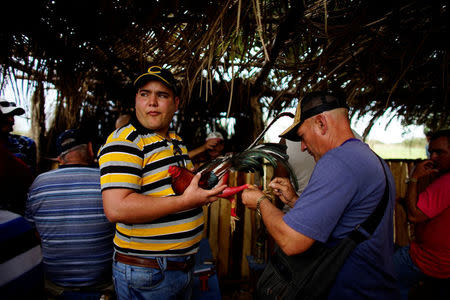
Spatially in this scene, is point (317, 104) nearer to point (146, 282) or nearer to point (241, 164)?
point (241, 164)

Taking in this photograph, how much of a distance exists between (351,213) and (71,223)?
215 cm

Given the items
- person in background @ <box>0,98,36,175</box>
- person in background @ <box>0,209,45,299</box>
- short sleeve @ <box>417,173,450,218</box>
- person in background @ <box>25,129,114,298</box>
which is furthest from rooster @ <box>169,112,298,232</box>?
person in background @ <box>0,98,36,175</box>

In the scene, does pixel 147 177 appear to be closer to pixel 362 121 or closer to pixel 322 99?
pixel 322 99

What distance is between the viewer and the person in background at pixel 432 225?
2240 millimetres

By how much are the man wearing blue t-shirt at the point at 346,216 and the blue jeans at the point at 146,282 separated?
0.76m

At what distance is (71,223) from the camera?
1.86 m

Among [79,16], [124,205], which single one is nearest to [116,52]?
[79,16]

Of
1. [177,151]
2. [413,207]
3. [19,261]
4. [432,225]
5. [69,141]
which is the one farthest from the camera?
[413,207]

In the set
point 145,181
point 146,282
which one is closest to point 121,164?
point 145,181

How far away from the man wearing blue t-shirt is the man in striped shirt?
21.4 inches

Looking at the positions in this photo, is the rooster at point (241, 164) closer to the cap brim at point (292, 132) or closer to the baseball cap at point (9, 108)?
the cap brim at point (292, 132)

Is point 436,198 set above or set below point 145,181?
below

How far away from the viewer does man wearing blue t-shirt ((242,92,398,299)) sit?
43.6 inches

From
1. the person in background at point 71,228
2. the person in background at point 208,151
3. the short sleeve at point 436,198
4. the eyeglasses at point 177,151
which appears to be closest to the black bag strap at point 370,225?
the eyeglasses at point 177,151
